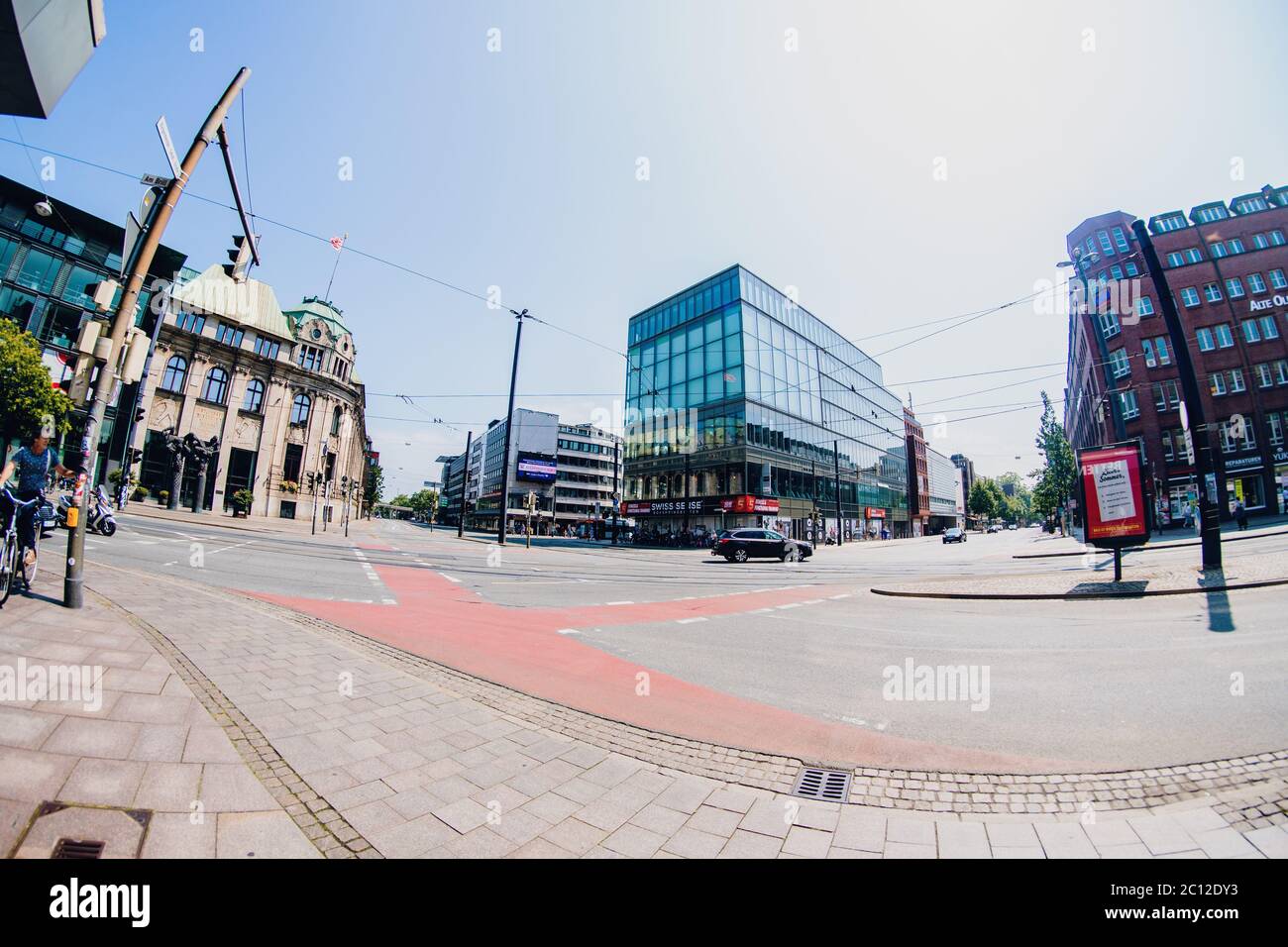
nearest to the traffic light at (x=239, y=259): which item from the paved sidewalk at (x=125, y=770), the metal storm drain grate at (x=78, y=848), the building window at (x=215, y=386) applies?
the paved sidewalk at (x=125, y=770)

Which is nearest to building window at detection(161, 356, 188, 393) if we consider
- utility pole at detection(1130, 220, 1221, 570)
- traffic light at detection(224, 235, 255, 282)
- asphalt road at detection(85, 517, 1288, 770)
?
asphalt road at detection(85, 517, 1288, 770)

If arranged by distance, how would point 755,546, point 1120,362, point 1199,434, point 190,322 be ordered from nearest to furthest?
point 1199,434, point 755,546, point 1120,362, point 190,322

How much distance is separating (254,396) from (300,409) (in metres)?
3.89

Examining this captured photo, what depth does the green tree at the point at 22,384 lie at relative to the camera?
2525 centimetres

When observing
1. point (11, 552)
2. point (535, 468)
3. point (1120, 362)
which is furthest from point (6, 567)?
point (535, 468)

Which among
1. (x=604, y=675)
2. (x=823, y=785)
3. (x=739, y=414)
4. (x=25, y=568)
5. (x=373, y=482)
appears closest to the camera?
(x=823, y=785)

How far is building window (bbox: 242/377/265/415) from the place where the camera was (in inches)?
1666

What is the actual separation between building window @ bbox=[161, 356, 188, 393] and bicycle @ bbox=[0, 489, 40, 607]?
1767 inches

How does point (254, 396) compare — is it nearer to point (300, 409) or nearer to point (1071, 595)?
point (300, 409)

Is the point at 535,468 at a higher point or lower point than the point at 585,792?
higher

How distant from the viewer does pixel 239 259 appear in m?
7.76

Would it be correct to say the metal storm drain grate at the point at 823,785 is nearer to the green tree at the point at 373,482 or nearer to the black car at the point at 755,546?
the black car at the point at 755,546

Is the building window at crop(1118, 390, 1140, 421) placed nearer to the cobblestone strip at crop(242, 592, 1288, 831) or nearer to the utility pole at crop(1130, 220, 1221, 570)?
the utility pole at crop(1130, 220, 1221, 570)
